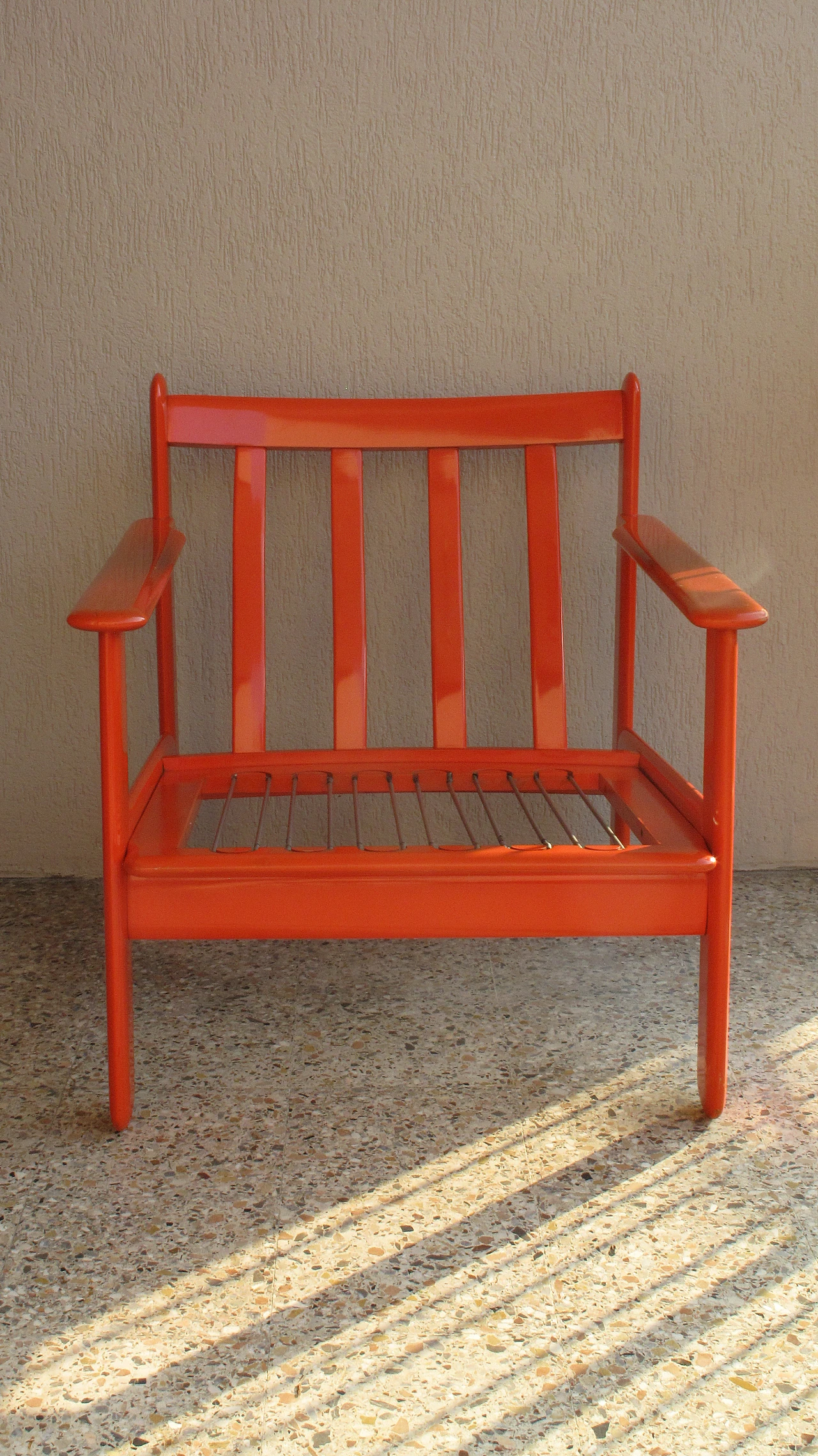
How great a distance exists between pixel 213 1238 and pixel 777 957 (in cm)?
96

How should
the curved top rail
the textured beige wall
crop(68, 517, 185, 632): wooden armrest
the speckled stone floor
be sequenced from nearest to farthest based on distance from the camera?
the speckled stone floor
crop(68, 517, 185, 632): wooden armrest
the curved top rail
the textured beige wall

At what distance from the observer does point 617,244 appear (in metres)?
→ 1.81

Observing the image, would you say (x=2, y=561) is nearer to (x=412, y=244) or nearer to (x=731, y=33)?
(x=412, y=244)

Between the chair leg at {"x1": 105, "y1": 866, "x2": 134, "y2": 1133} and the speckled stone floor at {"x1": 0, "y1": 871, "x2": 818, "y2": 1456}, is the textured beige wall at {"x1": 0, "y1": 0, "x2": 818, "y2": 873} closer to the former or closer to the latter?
the speckled stone floor at {"x1": 0, "y1": 871, "x2": 818, "y2": 1456}

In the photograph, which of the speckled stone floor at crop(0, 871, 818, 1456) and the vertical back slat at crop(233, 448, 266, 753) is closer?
the speckled stone floor at crop(0, 871, 818, 1456)

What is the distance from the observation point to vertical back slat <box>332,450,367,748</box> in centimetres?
166

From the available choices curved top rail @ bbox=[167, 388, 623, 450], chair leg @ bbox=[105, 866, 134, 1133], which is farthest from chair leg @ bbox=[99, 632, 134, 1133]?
curved top rail @ bbox=[167, 388, 623, 450]

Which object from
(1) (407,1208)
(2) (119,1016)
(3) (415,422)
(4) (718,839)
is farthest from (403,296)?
(1) (407,1208)

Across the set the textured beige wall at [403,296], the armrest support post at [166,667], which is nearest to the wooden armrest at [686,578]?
the textured beige wall at [403,296]

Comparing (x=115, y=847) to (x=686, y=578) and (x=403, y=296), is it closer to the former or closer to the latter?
(x=686, y=578)

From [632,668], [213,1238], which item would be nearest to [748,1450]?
[213,1238]

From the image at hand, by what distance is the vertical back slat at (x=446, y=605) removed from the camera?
5.46 ft

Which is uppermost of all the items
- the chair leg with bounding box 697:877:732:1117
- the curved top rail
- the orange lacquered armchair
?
the curved top rail

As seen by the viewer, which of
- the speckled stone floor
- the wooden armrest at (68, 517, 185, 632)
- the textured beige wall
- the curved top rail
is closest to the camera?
the speckled stone floor
